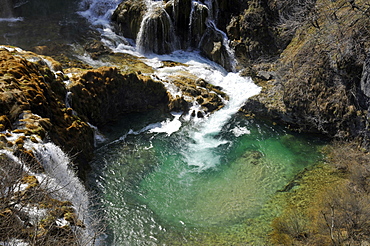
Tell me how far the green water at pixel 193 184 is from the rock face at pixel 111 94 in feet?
3.77

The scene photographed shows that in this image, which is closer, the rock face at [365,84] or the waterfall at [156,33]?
the rock face at [365,84]

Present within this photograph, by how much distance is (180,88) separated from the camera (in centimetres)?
1783

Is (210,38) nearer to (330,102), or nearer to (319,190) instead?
(330,102)

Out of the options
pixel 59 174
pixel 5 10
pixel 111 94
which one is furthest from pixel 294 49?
pixel 5 10

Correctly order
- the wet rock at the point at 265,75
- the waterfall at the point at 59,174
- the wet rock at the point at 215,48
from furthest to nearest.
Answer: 1. the wet rock at the point at 215,48
2. the wet rock at the point at 265,75
3. the waterfall at the point at 59,174

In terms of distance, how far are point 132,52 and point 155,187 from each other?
12.5 m

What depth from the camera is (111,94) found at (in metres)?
15.8

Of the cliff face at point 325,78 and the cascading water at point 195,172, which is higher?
the cliff face at point 325,78

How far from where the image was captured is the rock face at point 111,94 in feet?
47.5

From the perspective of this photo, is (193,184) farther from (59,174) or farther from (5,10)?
(5,10)

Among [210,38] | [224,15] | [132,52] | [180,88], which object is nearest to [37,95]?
[180,88]

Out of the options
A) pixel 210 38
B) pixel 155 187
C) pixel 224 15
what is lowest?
pixel 155 187

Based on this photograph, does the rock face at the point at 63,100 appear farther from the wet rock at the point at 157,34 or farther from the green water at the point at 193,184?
the wet rock at the point at 157,34

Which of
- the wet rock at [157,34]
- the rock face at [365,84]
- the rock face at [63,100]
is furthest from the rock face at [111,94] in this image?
the rock face at [365,84]
